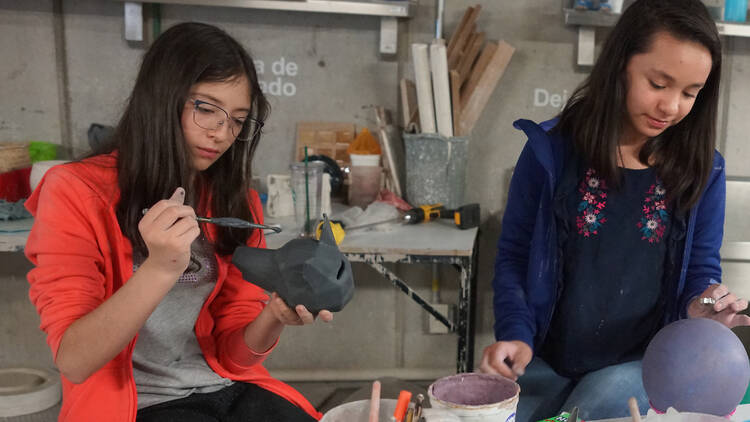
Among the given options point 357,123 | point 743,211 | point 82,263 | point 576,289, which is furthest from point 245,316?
point 743,211

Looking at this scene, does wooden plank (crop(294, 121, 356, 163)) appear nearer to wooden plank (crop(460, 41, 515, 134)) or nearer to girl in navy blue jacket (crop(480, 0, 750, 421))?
wooden plank (crop(460, 41, 515, 134))

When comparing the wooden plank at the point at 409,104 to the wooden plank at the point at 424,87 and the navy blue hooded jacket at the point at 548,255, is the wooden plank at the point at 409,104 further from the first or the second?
the navy blue hooded jacket at the point at 548,255

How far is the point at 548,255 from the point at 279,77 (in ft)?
4.71

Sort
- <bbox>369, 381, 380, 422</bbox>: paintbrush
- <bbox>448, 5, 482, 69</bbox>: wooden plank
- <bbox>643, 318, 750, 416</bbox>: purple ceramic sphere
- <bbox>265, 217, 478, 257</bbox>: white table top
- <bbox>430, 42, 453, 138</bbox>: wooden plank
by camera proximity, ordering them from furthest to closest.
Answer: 1. <bbox>448, 5, 482, 69</bbox>: wooden plank
2. <bbox>430, 42, 453, 138</bbox>: wooden plank
3. <bbox>265, 217, 478, 257</bbox>: white table top
4. <bbox>643, 318, 750, 416</bbox>: purple ceramic sphere
5. <bbox>369, 381, 380, 422</bbox>: paintbrush

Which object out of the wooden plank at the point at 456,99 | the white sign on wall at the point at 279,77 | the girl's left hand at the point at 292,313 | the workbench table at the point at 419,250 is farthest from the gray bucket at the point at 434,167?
the girl's left hand at the point at 292,313

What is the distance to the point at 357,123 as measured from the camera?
256 cm

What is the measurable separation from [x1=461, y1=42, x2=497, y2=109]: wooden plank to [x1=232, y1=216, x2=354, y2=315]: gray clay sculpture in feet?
4.92

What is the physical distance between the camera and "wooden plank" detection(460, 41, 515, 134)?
2.37 m

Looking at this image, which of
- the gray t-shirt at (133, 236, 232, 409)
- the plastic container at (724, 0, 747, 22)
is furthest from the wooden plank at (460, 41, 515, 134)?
the gray t-shirt at (133, 236, 232, 409)

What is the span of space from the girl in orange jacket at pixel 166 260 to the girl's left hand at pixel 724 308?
69 cm

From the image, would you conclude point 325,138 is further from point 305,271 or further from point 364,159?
point 305,271

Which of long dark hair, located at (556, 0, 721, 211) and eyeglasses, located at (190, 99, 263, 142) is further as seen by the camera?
long dark hair, located at (556, 0, 721, 211)

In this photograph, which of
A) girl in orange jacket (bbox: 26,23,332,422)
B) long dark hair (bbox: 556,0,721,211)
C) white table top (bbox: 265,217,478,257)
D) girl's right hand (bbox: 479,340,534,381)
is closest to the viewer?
girl in orange jacket (bbox: 26,23,332,422)

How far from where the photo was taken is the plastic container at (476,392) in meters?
0.80
